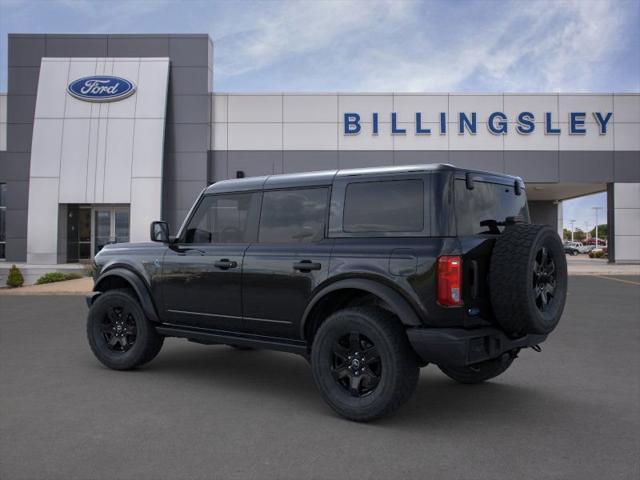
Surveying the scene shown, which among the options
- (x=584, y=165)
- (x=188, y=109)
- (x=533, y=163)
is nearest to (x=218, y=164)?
(x=188, y=109)

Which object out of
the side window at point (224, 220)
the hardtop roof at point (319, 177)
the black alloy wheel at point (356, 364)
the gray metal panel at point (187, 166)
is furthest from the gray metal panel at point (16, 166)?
the black alloy wheel at point (356, 364)

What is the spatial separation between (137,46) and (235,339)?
994 inches

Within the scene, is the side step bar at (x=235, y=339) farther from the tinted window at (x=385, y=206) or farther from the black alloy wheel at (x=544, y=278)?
the black alloy wheel at (x=544, y=278)

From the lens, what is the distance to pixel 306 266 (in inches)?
188

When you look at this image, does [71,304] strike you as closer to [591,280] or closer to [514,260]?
[514,260]

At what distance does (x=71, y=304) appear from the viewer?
12.5 m

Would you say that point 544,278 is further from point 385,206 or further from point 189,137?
point 189,137

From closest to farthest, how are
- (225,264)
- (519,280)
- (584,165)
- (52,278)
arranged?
(519,280), (225,264), (52,278), (584,165)

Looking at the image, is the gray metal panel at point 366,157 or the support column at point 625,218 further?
the support column at point 625,218

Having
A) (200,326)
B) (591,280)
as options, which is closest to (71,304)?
(200,326)

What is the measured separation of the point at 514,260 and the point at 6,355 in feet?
19.9

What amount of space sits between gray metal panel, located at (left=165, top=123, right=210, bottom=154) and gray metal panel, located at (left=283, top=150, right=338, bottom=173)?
12.4 ft

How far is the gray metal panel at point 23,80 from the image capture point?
27.3 m

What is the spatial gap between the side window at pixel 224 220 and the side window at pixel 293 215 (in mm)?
159
